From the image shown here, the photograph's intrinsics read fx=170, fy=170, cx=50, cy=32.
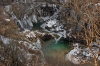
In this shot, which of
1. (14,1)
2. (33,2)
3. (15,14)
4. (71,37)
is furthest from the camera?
(33,2)

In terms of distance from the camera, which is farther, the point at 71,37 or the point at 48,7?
the point at 48,7

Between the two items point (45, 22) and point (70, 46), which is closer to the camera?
point (70, 46)

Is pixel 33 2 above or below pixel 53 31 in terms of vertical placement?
above

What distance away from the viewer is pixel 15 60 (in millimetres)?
12078

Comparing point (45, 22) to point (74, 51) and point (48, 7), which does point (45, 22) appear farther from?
point (74, 51)

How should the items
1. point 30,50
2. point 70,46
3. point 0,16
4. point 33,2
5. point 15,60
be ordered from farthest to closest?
point 33,2 < point 70,46 < point 0,16 < point 30,50 < point 15,60

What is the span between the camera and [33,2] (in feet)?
100

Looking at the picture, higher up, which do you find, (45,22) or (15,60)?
(15,60)

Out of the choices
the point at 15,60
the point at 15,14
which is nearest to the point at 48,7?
the point at 15,14

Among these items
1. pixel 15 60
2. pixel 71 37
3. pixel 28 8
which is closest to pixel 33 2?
pixel 28 8

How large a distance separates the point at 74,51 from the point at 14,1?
14.6 meters

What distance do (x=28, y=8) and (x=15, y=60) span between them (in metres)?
17.1

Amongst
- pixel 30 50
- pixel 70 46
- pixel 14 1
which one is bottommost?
pixel 70 46

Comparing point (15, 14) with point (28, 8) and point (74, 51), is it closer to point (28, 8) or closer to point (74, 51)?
point (28, 8)
